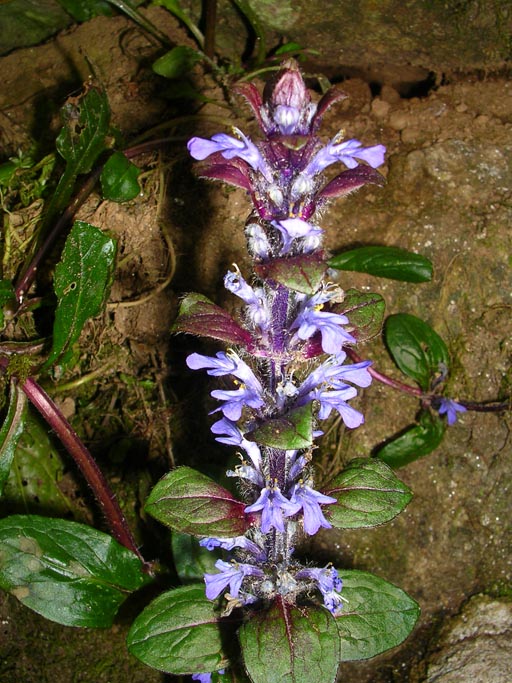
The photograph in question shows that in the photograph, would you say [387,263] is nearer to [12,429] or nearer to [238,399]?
[238,399]

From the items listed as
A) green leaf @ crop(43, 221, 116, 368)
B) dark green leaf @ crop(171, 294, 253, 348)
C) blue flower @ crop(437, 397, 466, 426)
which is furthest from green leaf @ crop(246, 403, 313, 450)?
blue flower @ crop(437, 397, 466, 426)

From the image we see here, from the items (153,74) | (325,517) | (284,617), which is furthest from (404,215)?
(284,617)

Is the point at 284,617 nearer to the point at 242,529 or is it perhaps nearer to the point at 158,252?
the point at 242,529

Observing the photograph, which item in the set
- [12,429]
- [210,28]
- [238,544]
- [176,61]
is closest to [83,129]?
[176,61]

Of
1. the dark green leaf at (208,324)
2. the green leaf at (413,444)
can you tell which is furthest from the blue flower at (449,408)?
the dark green leaf at (208,324)

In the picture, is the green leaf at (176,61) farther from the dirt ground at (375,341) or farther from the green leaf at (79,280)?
the green leaf at (79,280)

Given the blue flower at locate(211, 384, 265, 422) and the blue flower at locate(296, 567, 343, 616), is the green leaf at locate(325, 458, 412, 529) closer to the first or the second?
the blue flower at locate(296, 567, 343, 616)
